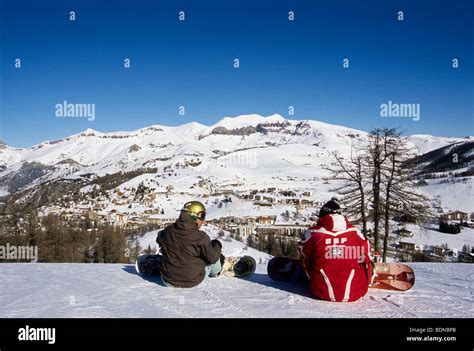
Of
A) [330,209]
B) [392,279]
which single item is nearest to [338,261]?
[330,209]

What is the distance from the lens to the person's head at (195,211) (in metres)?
6.92

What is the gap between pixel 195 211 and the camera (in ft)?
22.9

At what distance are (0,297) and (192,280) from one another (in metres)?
3.00

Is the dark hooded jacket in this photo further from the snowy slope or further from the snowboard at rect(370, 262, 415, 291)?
the snowboard at rect(370, 262, 415, 291)

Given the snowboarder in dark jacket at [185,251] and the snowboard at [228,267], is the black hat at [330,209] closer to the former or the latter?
the snowboarder in dark jacket at [185,251]

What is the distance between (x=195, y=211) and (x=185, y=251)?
710mm

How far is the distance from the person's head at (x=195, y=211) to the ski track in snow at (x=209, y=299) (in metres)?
1.15

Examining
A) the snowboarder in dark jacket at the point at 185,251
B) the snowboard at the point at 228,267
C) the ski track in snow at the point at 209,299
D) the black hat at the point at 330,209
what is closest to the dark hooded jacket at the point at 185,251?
the snowboarder in dark jacket at the point at 185,251

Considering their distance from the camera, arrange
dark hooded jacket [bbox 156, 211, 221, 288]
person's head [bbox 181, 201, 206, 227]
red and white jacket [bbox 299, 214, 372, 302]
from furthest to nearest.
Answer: person's head [bbox 181, 201, 206, 227]
dark hooded jacket [bbox 156, 211, 221, 288]
red and white jacket [bbox 299, 214, 372, 302]

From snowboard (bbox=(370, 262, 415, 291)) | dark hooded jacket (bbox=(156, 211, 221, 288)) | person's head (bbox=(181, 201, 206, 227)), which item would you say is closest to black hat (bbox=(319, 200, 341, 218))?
snowboard (bbox=(370, 262, 415, 291))

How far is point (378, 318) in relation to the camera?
203 inches

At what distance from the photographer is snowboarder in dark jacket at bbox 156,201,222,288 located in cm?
673

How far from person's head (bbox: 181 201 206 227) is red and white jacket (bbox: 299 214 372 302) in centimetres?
204
